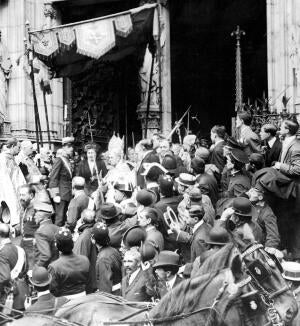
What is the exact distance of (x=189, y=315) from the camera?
6090mm

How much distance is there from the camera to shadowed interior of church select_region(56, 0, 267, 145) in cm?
2302

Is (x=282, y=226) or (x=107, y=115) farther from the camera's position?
(x=107, y=115)

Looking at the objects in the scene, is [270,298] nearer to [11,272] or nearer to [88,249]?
[11,272]

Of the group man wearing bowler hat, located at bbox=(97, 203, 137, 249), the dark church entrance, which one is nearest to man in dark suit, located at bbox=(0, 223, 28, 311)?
man wearing bowler hat, located at bbox=(97, 203, 137, 249)

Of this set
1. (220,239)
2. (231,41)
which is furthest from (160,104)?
(220,239)

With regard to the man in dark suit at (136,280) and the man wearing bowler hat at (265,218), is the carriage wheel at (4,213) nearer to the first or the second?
the man wearing bowler hat at (265,218)

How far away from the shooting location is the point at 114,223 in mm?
10820

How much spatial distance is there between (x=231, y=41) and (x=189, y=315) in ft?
63.7

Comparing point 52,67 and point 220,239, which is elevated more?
point 52,67

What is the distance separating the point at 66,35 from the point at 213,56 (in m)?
8.70

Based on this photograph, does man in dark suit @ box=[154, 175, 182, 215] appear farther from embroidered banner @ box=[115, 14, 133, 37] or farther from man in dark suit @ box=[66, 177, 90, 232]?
embroidered banner @ box=[115, 14, 133, 37]

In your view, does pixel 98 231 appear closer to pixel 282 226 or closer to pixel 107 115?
pixel 282 226

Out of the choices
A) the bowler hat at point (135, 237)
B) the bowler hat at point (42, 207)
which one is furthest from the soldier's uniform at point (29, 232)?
the bowler hat at point (135, 237)

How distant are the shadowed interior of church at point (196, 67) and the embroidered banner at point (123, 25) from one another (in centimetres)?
458
